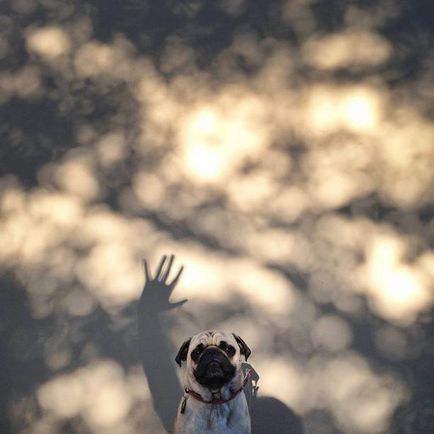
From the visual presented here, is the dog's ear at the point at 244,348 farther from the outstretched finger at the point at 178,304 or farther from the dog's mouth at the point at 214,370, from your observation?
the outstretched finger at the point at 178,304

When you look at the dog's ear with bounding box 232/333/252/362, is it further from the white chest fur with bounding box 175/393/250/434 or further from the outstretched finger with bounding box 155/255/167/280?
the outstretched finger with bounding box 155/255/167/280

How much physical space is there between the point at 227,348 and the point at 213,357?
0.15 m

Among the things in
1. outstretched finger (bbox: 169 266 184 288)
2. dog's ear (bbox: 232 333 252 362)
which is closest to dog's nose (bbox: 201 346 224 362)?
dog's ear (bbox: 232 333 252 362)

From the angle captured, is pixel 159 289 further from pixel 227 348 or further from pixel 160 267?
pixel 227 348

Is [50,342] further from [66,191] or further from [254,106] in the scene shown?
[254,106]

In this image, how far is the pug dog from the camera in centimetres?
179

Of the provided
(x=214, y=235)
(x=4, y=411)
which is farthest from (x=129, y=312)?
(x=4, y=411)

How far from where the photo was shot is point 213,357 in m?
1.79

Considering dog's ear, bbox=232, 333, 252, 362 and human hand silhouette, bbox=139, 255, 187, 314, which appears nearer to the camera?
dog's ear, bbox=232, 333, 252, 362

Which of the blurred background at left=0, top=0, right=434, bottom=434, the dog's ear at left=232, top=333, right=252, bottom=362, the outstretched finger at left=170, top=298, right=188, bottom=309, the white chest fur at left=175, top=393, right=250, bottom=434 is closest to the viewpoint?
the white chest fur at left=175, top=393, right=250, bottom=434

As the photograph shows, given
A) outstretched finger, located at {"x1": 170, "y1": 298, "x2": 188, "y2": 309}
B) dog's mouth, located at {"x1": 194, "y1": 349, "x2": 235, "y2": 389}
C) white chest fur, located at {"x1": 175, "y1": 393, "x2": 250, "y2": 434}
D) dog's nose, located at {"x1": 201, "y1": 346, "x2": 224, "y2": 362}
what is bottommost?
white chest fur, located at {"x1": 175, "y1": 393, "x2": 250, "y2": 434}

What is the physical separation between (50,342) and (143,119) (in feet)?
5.81

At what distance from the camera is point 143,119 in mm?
3225

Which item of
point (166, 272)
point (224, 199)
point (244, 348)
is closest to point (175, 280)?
point (166, 272)
